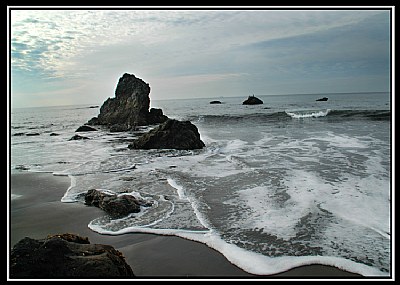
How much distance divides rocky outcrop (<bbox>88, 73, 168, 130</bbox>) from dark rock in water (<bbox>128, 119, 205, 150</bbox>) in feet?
59.7

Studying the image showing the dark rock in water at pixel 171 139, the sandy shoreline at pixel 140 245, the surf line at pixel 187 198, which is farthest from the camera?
the dark rock in water at pixel 171 139

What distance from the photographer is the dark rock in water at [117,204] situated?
7.31m

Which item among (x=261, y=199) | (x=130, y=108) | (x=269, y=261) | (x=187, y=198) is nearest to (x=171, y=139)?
(x=187, y=198)

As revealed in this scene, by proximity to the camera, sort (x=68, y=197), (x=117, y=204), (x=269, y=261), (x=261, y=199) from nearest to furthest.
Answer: (x=269, y=261)
(x=117, y=204)
(x=261, y=199)
(x=68, y=197)

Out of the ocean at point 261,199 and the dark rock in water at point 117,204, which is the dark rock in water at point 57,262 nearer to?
the ocean at point 261,199

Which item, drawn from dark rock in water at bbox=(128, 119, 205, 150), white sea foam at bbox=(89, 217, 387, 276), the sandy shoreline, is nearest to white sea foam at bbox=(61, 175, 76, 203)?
the sandy shoreline

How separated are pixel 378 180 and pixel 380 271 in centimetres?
590

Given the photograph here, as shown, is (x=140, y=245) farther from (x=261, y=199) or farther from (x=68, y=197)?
(x=68, y=197)

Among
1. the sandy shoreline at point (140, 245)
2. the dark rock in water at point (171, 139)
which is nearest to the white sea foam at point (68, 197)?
the sandy shoreline at point (140, 245)

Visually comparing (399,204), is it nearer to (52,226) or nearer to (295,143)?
(52,226)

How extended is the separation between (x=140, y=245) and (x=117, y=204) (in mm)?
1961

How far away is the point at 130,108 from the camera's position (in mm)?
39562

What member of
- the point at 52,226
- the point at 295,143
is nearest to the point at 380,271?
the point at 52,226

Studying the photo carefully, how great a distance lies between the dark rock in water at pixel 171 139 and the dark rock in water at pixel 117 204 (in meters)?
9.56
